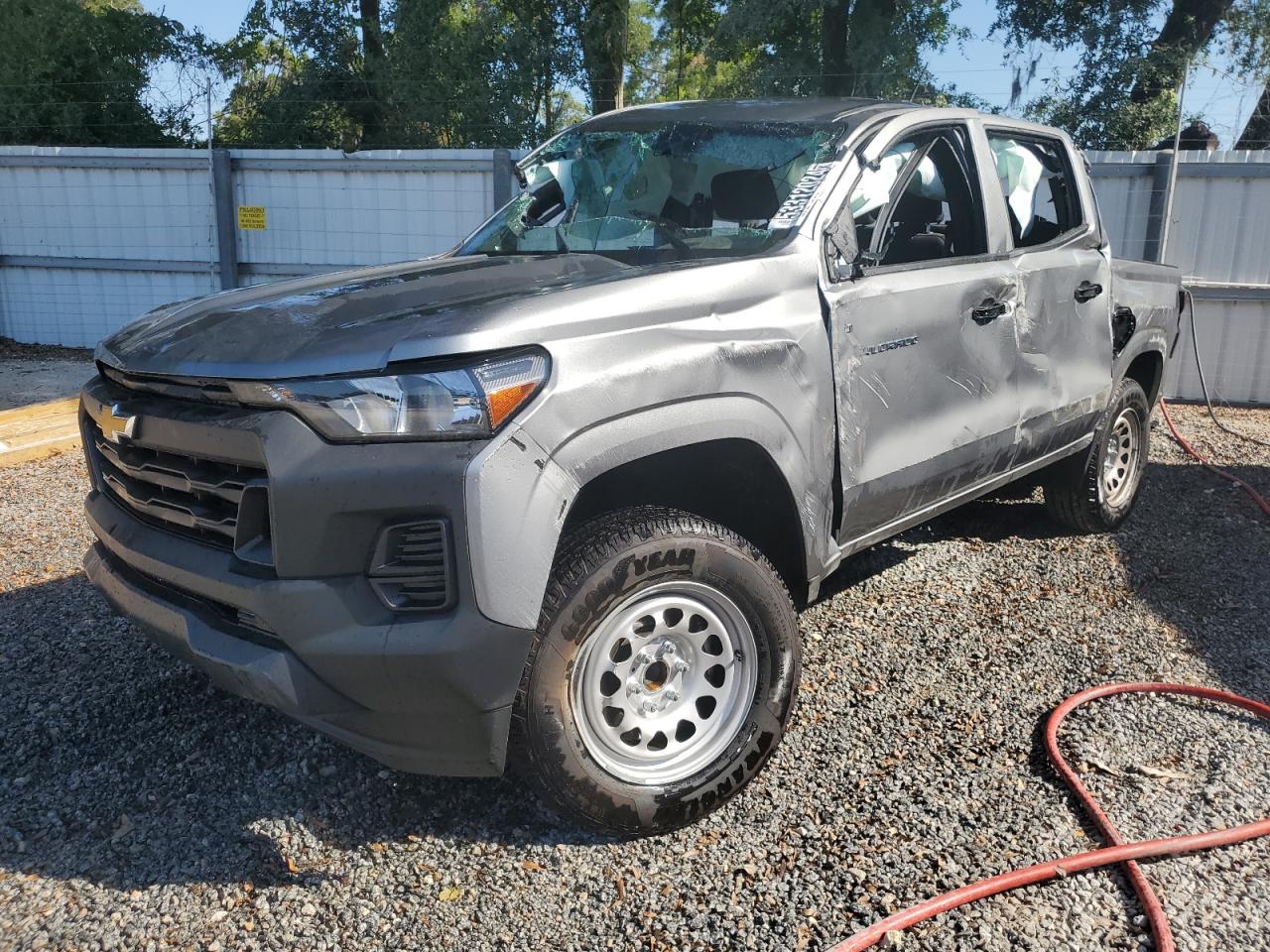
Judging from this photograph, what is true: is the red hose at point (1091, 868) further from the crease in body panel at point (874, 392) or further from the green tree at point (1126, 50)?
the green tree at point (1126, 50)

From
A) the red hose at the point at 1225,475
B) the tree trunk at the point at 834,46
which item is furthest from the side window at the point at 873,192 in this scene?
the tree trunk at the point at 834,46

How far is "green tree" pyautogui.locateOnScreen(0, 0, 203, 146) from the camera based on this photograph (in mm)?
19344

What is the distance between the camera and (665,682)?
2.85 meters

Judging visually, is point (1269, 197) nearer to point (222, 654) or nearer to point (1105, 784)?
point (1105, 784)

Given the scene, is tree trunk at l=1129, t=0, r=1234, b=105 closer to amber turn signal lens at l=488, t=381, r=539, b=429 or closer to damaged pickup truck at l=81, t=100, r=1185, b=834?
damaged pickup truck at l=81, t=100, r=1185, b=834

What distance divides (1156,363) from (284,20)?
2211 cm

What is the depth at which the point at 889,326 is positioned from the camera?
3375mm

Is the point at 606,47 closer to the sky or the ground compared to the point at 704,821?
closer to the sky

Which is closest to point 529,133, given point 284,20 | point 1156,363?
point 284,20

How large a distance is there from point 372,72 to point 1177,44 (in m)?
15.3

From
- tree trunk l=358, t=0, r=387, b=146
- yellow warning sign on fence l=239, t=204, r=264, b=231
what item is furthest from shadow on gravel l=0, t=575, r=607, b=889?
tree trunk l=358, t=0, r=387, b=146

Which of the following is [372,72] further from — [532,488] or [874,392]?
[532,488]

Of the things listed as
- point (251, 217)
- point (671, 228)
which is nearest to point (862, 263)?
point (671, 228)

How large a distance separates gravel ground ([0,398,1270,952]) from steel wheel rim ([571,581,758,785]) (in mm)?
252
